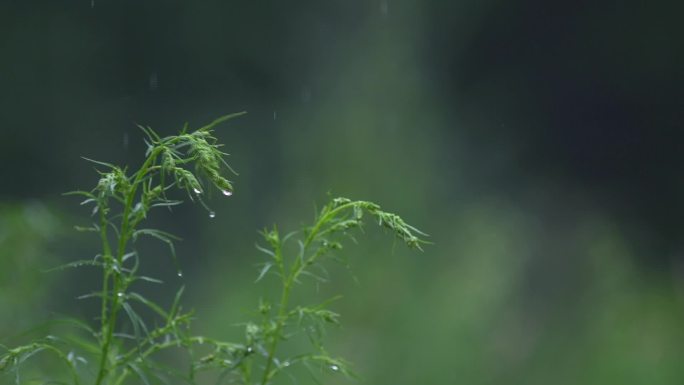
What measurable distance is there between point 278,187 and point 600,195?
1493 millimetres

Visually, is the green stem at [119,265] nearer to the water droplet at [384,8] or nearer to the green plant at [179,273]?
the green plant at [179,273]

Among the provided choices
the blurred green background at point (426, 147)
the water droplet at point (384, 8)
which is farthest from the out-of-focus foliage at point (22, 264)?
the water droplet at point (384, 8)

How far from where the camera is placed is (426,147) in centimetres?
643

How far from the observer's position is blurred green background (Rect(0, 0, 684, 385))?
5773 mm

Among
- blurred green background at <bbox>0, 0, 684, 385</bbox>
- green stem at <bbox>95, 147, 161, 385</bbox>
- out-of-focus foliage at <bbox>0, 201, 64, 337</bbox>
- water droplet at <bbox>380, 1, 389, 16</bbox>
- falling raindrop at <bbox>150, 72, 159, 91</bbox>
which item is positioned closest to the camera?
green stem at <bbox>95, 147, 161, 385</bbox>

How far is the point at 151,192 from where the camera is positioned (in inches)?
57.2

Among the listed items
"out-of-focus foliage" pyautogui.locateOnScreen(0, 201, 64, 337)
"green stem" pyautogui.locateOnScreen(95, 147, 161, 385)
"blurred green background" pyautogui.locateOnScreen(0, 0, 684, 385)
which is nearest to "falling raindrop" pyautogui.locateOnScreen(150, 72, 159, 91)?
"blurred green background" pyautogui.locateOnScreen(0, 0, 684, 385)

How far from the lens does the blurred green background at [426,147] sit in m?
5.77

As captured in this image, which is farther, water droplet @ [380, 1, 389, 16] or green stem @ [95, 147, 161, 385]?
water droplet @ [380, 1, 389, 16]

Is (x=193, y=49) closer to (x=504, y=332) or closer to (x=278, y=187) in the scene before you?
(x=278, y=187)

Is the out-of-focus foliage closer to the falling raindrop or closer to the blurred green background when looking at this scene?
the blurred green background

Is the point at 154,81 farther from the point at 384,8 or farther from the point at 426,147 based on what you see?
the point at 426,147

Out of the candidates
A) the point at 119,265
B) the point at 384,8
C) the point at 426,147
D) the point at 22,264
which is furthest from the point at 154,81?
the point at 119,265

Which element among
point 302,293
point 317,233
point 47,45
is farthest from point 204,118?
point 317,233
